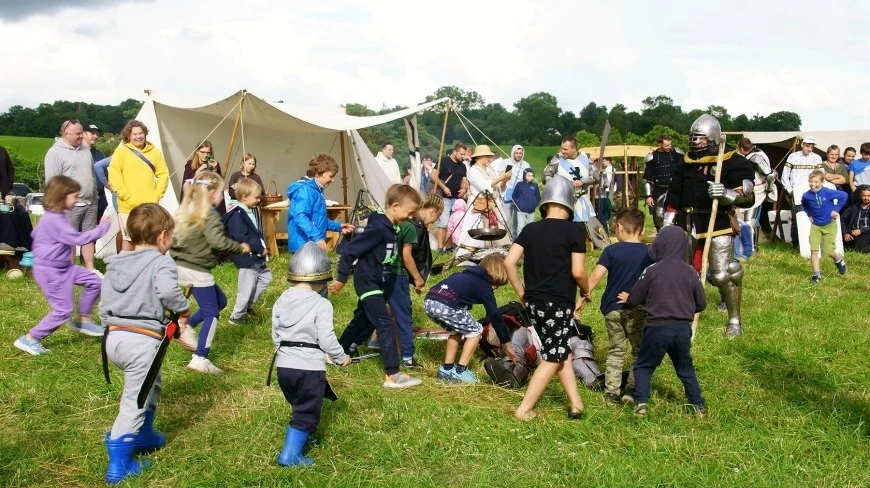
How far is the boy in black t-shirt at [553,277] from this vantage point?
188 inches

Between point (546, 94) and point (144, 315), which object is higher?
point (546, 94)

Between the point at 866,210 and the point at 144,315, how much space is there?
38.8ft

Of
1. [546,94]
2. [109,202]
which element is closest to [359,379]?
[109,202]

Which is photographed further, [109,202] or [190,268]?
[109,202]

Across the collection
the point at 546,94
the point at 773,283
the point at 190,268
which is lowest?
the point at 773,283

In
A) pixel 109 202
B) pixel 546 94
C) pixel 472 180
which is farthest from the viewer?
pixel 546 94

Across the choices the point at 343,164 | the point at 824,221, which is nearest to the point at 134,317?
the point at 824,221

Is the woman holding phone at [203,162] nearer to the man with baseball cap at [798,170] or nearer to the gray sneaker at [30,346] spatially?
the gray sneaker at [30,346]

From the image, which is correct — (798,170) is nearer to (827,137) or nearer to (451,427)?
(827,137)

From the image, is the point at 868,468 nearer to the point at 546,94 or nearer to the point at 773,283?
the point at 773,283

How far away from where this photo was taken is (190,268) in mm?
5891

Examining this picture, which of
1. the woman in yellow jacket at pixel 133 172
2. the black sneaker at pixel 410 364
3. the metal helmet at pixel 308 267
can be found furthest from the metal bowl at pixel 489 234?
the metal helmet at pixel 308 267

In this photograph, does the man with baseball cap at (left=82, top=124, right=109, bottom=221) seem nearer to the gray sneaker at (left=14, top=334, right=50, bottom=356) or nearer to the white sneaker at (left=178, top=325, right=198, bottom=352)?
the gray sneaker at (left=14, top=334, right=50, bottom=356)

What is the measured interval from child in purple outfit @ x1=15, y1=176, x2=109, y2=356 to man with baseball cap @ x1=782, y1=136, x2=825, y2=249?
11072 mm
